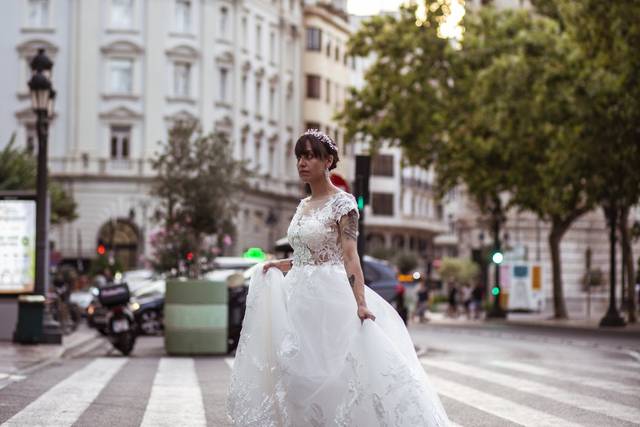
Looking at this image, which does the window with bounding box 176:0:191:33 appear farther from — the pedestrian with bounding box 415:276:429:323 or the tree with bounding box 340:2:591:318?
the tree with bounding box 340:2:591:318

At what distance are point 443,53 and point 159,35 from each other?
28.2 meters

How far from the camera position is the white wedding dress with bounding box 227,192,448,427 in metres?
9.31

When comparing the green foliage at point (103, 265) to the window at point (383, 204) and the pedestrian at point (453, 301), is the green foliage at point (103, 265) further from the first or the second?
the window at point (383, 204)

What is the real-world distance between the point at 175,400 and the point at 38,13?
203ft

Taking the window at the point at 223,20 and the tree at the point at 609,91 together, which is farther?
the window at the point at 223,20

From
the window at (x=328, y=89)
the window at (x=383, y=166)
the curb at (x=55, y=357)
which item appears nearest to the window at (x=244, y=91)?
the window at (x=328, y=89)

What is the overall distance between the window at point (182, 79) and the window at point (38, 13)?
21.8ft

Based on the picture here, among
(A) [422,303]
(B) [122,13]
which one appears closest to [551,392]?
(A) [422,303]

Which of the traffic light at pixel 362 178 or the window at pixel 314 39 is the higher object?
the window at pixel 314 39

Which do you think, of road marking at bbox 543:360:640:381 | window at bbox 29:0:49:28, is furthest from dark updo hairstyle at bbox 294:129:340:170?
window at bbox 29:0:49:28

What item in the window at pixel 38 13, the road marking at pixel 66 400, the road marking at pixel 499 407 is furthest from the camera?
the window at pixel 38 13

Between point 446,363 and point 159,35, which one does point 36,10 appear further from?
point 446,363

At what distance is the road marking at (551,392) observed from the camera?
1416 cm

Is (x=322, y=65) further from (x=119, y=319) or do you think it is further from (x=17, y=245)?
(x=119, y=319)
